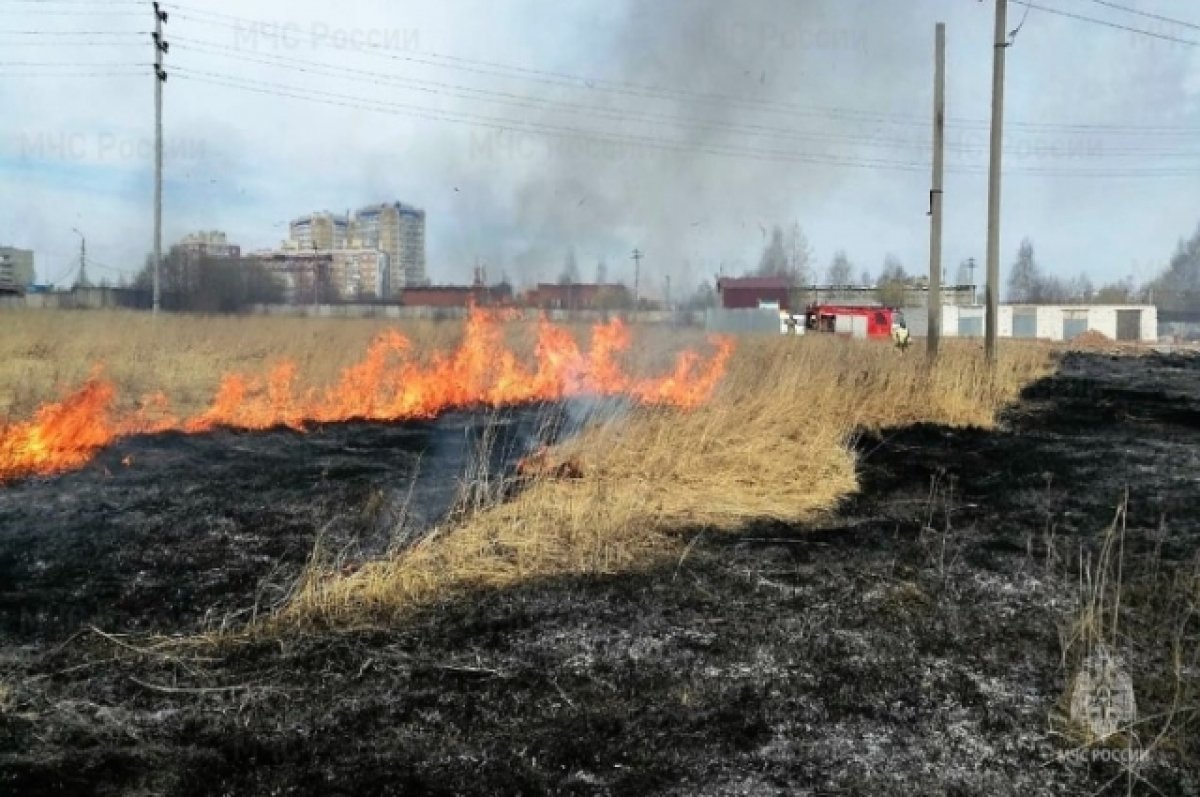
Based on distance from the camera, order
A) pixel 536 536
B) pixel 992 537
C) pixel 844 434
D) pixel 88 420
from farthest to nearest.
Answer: pixel 844 434 → pixel 88 420 → pixel 992 537 → pixel 536 536

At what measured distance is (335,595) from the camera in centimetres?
425

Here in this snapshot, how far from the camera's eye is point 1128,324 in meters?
63.4

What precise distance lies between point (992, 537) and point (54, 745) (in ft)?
18.8

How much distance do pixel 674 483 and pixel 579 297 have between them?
10291 millimetres

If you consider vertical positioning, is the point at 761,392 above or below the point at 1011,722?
above

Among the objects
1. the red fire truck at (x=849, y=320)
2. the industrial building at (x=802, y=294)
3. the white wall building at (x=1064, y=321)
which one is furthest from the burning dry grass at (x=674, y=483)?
the white wall building at (x=1064, y=321)

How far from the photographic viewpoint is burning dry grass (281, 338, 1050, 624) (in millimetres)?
4672

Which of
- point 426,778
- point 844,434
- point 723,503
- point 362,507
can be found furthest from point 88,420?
point 844,434

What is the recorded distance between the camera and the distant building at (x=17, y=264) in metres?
51.5

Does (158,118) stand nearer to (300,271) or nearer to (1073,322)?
(300,271)

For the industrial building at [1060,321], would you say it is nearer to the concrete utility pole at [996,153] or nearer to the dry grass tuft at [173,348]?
the concrete utility pole at [996,153]

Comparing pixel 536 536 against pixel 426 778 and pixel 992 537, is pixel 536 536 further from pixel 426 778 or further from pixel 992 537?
pixel 992 537

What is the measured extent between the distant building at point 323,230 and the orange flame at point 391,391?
24.8m

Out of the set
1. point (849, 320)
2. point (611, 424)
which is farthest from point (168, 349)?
point (849, 320)
